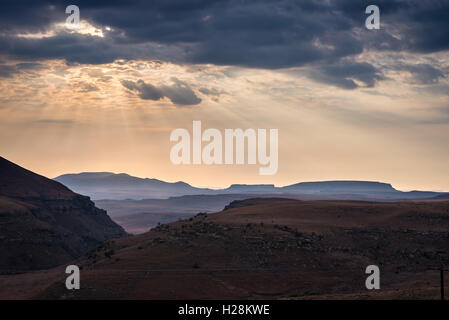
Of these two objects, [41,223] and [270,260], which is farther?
[41,223]

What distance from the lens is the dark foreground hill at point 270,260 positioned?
131 ft

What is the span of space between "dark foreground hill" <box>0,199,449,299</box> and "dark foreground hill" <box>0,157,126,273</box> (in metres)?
7.08

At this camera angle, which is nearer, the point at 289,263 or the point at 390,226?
the point at 289,263

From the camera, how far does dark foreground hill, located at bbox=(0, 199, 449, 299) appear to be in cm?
3997

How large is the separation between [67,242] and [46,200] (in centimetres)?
1557

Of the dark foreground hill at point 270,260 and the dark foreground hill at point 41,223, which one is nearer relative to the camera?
the dark foreground hill at point 270,260

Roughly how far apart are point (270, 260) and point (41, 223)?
38.2m

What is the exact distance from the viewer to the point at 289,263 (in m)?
47.3

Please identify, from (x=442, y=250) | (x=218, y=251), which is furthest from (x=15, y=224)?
(x=442, y=250)

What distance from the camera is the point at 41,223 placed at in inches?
2857

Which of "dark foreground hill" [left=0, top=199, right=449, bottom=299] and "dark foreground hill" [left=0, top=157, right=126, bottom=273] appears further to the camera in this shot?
"dark foreground hill" [left=0, top=157, right=126, bottom=273]

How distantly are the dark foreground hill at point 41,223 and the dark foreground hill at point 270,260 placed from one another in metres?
7.08

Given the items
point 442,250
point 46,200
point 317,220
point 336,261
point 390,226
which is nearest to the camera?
point 336,261

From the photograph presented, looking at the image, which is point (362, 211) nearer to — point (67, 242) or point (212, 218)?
point (212, 218)
